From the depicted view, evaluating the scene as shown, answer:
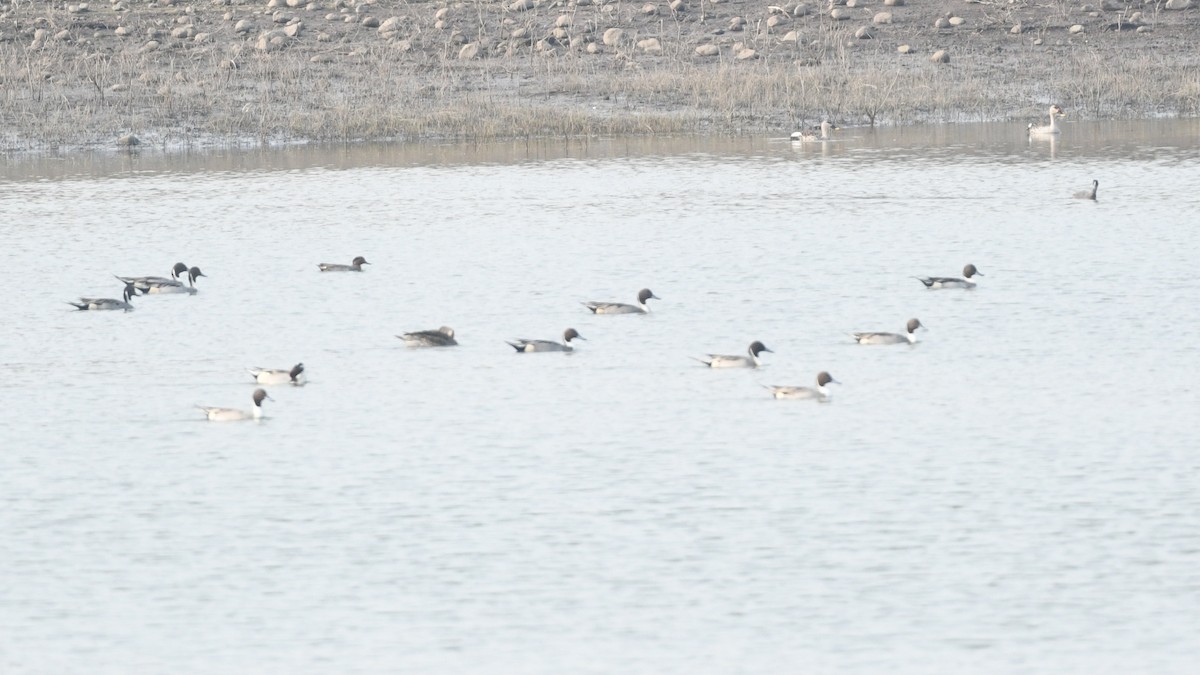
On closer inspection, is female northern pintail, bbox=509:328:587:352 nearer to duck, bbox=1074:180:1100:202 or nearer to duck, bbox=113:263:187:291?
duck, bbox=113:263:187:291

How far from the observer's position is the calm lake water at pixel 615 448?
11.0 m

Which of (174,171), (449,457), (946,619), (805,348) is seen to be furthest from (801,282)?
(174,171)

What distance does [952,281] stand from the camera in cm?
2177

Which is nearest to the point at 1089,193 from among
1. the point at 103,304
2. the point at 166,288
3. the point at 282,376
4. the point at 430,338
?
the point at 430,338

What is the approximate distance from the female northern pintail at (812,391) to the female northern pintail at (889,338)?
2.21 m

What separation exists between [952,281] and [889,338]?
10.3ft

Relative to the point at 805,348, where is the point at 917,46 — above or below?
above

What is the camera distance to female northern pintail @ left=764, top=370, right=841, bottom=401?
1653cm

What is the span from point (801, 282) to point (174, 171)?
52.0ft

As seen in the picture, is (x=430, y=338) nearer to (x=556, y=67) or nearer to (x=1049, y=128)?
(x=1049, y=128)

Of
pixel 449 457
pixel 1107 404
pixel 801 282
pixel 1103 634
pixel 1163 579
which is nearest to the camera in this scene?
pixel 1103 634

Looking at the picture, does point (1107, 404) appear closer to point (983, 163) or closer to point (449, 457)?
point (449, 457)

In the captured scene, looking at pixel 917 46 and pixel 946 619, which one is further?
pixel 917 46

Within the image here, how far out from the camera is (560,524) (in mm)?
12984
